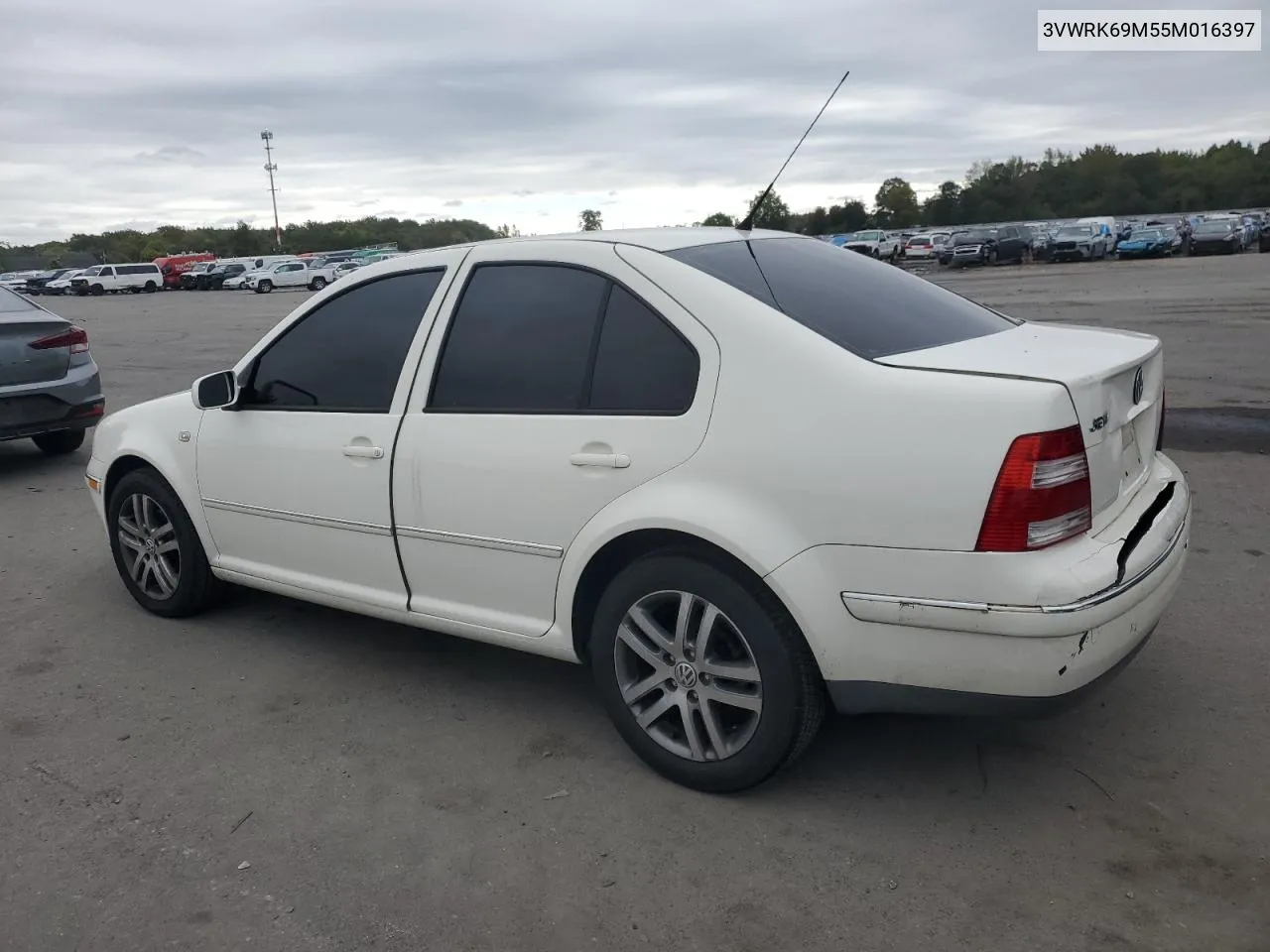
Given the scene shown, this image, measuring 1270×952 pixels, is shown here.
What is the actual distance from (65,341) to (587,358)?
259 inches

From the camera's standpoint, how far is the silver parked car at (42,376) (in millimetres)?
7930

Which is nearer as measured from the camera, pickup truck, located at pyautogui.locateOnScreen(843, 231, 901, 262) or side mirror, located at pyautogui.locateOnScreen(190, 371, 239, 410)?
side mirror, located at pyautogui.locateOnScreen(190, 371, 239, 410)

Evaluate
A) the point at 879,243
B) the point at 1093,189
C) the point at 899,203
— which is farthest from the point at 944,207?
the point at 879,243

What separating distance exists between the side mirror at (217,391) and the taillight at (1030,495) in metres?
3.06

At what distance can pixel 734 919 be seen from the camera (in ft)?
8.84

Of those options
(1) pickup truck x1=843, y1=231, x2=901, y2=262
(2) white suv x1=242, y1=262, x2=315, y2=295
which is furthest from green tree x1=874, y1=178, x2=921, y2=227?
(2) white suv x1=242, y1=262, x2=315, y2=295

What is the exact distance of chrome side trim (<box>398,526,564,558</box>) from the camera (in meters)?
3.42

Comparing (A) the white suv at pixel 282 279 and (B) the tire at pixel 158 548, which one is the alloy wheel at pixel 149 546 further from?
(A) the white suv at pixel 282 279

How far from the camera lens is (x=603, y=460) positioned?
3.25 meters

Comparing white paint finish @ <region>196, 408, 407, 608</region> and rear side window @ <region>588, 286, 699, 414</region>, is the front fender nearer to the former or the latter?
white paint finish @ <region>196, 408, 407, 608</region>

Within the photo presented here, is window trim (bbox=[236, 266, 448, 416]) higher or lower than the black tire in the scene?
higher

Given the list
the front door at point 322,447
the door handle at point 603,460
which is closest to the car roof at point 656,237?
the front door at point 322,447

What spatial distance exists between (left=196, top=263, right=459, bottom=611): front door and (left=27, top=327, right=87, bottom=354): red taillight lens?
4537 millimetres

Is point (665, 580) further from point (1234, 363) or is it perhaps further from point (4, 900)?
point (1234, 363)
